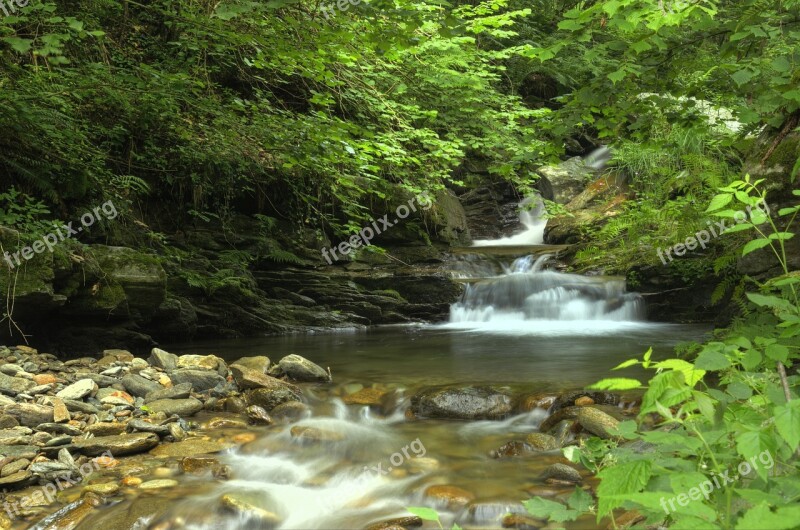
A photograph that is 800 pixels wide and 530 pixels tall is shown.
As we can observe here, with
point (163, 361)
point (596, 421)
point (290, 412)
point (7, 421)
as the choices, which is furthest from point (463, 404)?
point (7, 421)

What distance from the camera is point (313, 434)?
17.1 ft

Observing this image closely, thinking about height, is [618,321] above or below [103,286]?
below

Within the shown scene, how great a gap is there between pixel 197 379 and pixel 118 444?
70.8 inches

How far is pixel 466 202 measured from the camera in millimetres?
18562

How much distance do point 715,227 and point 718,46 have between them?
3624 mm

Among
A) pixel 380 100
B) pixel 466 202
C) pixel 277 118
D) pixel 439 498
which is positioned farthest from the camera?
pixel 466 202

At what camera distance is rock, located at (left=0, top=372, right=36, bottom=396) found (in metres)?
5.05

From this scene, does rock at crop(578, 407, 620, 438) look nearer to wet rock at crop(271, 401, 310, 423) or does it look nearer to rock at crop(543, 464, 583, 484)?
rock at crop(543, 464, 583, 484)

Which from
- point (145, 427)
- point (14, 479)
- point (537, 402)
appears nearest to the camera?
point (14, 479)

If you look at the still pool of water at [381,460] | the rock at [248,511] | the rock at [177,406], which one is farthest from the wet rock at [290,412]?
the rock at [248,511]

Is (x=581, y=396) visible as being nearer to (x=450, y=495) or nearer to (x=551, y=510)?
(x=450, y=495)

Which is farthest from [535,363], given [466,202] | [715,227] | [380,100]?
[466,202]

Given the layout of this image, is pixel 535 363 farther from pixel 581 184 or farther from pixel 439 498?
pixel 581 184

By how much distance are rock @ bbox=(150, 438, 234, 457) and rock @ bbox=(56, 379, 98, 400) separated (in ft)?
3.82
